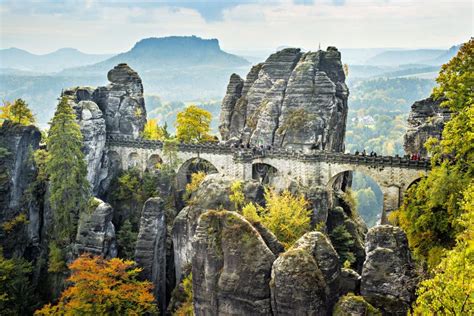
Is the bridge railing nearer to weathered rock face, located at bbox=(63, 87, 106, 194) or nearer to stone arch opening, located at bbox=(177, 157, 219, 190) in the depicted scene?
stone arch opening, located at bbox=(177, 157, 219, 190)

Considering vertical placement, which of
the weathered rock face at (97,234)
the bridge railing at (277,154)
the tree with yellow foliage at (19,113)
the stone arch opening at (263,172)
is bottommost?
the weathered rock face at (97,234)

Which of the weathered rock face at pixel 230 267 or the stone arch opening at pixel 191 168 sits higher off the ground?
the stone arch opening at pixel 191 168

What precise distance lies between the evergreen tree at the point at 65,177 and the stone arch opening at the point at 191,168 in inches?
463

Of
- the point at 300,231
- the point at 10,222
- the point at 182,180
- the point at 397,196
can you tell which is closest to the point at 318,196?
the point at 300,231

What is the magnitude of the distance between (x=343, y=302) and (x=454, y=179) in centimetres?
1076

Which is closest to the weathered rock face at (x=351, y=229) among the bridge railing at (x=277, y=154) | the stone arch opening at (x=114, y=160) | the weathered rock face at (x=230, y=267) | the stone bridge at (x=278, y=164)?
the stone bridge at (x=278, y=164)

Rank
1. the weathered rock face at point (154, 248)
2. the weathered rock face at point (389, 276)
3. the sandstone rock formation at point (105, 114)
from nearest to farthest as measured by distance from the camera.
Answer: the weathered rock face at point (389, 276) → the weathered rock face at point (154, 248) → the sandstone rock formation at point (105, 114)

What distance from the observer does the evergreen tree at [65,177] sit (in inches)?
1834

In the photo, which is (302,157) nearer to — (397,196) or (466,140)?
(397,196)

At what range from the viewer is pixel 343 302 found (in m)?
21.0

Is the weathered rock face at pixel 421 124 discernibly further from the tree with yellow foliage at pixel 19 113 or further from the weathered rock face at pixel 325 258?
the tree with yellow foliage at pixel 19 113

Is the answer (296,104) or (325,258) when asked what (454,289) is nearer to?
(325,258)

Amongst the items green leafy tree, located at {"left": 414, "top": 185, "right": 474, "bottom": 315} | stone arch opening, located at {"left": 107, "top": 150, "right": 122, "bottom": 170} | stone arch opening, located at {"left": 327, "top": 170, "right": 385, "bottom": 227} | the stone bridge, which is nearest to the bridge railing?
the stone bridge

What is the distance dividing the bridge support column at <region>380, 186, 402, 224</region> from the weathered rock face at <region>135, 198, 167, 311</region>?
19101 millimetres
